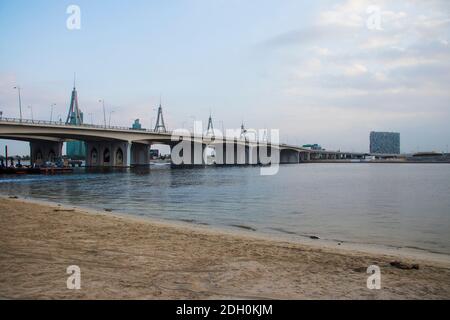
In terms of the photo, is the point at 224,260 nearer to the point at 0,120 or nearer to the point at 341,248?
the point at 341,248

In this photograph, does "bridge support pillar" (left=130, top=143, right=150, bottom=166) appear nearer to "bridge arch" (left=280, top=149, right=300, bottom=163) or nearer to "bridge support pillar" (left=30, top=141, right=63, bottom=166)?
"bridge support pillar" (left=30, top=141, right=63, bottom=166)

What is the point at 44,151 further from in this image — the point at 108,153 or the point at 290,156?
the point at 290,156

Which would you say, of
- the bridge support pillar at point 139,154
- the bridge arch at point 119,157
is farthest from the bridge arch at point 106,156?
the bridge support pillar at point 139,154

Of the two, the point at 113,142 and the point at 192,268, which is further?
the point at 113,142

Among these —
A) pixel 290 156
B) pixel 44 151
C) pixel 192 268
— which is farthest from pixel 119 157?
pixel 192 268

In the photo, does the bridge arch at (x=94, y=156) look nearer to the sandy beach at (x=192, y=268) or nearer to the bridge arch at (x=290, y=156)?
the bridge arch at (x=290, y=156)

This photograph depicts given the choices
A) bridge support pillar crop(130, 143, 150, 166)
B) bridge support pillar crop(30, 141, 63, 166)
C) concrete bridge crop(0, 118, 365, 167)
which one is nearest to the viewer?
concrete bridge crop(0, 118, 365, 167)

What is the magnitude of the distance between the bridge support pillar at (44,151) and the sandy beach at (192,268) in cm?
10671

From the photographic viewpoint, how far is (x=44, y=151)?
115 metres

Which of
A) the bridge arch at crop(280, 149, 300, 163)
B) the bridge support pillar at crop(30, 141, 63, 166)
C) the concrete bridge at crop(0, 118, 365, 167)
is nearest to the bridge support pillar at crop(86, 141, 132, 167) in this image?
the concrete bridge at crop(0, 118, 365, 167)

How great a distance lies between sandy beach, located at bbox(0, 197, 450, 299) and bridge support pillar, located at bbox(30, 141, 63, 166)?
106708mm

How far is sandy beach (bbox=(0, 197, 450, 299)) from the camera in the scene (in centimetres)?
675

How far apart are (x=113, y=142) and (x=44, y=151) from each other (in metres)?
25.6
